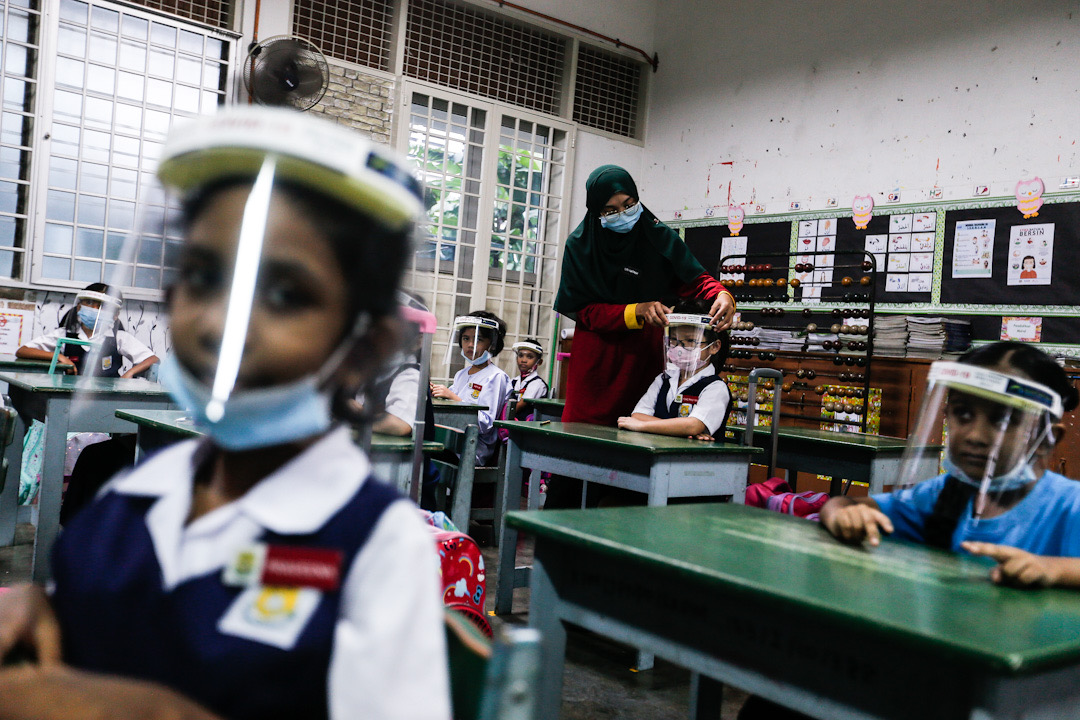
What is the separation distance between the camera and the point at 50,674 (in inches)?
20.4

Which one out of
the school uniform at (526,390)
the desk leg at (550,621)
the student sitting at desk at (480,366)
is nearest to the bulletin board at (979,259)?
the school uniform at (526,390)

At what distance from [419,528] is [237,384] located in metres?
0.14

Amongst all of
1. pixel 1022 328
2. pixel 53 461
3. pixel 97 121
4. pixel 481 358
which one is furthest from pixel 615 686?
pixel 97 121

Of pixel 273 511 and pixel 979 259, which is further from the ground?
pixel 979 259

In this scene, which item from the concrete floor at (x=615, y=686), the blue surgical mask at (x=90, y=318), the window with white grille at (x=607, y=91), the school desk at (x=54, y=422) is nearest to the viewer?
the blue surgical mask at (x=90, y=318)

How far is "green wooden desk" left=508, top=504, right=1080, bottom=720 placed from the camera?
0.91 metres

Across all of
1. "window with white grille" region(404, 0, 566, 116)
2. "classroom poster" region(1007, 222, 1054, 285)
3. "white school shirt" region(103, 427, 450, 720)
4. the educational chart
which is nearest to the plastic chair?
"white school shirt" region(103, 427, 450, 720)

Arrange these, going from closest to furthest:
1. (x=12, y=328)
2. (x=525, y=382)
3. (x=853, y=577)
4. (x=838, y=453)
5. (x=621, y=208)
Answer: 1. (x=853, y=577)
2. (x=621, y=208)
3. (x=838, y=453)
4. (x=12, y=328)
5. (x=525, y=382)

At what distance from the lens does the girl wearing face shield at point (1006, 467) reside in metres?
1.18

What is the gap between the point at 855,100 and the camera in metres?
5.95

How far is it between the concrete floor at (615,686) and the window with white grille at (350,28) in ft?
13.6

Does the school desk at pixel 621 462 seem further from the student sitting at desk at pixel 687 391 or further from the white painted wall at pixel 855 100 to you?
the white painted wall at pixel 855 100

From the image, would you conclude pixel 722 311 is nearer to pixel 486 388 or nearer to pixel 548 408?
pixel 548 408

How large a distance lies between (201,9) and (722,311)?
4.50m
